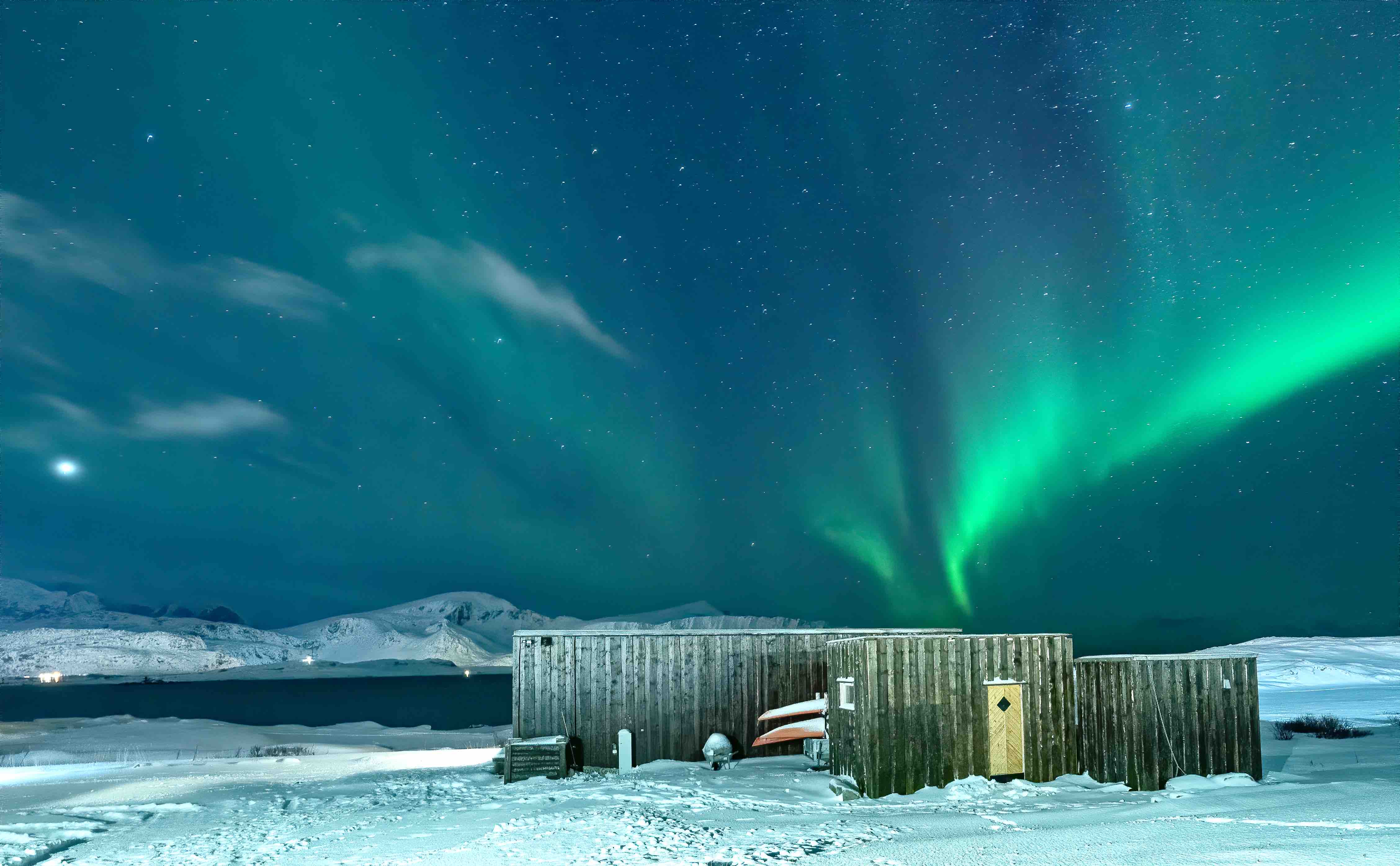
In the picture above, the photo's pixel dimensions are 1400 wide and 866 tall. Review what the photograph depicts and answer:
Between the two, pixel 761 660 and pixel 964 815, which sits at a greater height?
pixel 761 660

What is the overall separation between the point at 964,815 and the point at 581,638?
8649 mm

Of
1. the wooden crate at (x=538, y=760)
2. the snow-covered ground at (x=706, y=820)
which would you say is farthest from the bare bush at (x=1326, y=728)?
the wooden crate at (x=538, y=760)

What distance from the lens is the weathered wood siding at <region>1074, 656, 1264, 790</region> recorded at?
46.9 ft

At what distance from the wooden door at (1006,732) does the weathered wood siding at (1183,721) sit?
62.2 inches

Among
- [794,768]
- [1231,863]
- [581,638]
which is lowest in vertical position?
[794,768]

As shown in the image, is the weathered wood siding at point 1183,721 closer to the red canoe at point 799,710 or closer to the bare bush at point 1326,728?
the red canoe at point 799,710

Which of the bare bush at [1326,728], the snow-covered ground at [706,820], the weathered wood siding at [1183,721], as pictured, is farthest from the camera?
the bare bush at [1326,728]

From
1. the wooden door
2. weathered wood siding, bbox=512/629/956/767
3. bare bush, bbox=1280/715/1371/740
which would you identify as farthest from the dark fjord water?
the wooden door

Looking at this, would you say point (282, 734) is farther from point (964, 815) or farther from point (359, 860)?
point (964, 815)

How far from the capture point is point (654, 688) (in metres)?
A: 17.7

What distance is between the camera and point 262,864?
980 centimetres

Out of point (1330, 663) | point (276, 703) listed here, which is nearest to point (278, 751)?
point (1330, 663)

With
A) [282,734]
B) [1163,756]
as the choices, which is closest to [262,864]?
[1163,756]

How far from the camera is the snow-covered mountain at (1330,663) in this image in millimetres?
38438
